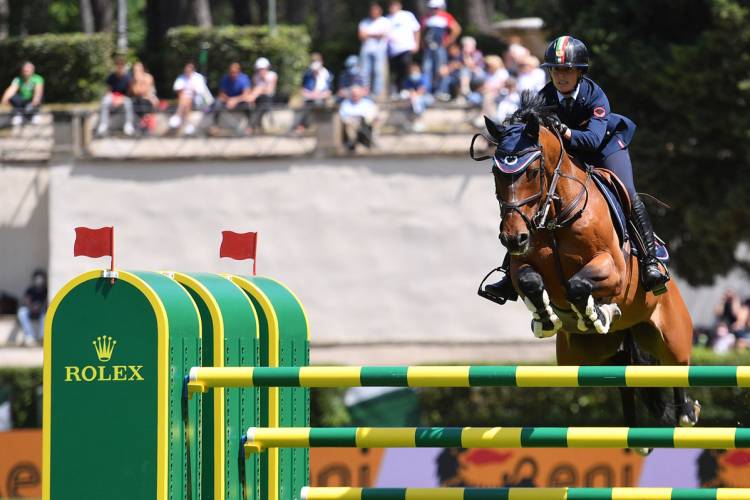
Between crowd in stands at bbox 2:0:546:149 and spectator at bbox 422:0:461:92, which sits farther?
crowd in stands at bbox 2:0:546:149

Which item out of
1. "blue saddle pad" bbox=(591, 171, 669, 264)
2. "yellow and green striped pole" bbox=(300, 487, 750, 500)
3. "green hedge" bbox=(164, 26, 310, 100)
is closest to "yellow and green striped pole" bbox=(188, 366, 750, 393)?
"yellow and green striped pole" bbox=(300, 487, 750, 500)

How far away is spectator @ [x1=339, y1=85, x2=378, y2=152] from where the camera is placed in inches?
914

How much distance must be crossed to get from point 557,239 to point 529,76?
12534 mm

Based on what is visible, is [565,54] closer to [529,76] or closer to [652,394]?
[652,394]

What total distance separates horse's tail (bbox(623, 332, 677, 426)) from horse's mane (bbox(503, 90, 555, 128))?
1.75 m

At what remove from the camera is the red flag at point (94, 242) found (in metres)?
7.95

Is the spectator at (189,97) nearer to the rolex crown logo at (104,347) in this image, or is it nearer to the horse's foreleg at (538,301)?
the horse's foreleg at (538,301)

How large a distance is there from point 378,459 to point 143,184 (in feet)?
28.9

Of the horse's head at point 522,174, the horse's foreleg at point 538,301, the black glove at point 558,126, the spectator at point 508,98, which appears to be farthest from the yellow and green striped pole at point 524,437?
the spectator at point 508,98

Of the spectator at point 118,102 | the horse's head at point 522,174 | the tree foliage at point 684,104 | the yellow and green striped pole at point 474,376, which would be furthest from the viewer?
the spectator at point 118,102

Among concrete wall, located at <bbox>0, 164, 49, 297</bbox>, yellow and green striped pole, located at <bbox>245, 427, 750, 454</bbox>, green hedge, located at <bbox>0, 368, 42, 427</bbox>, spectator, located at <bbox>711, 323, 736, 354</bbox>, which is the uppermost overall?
yellow and green striped pole, located at <bbox>245, 427, 750, 454</bbox>

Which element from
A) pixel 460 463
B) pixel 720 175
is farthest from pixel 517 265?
pixel 720 175

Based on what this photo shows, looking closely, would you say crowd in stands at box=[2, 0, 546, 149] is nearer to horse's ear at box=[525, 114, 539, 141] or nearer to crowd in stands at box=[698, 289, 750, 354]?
crowd in stands at box=[698, 289, 750, 354]

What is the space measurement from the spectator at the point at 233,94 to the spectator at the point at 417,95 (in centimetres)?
250
